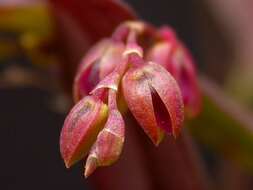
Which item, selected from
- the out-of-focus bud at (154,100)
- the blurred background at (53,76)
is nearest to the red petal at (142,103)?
the out-of-focus bud at (154,100)

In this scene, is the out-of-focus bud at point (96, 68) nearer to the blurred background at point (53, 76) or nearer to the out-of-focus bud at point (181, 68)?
the out-of-focus bud at point (181, 68)

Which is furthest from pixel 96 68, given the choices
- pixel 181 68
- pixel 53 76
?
pixel 53 76

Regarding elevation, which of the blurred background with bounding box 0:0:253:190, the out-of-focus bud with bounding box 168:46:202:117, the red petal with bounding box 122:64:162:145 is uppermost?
the red petal with bounding box 122:64:162:145

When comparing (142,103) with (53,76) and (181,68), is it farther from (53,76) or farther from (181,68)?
(53,76)

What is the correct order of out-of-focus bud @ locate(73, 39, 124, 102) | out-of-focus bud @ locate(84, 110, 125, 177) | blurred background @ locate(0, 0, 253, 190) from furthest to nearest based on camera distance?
blurred background @ locate(0, 0, 253, 190), out-of-focus bud @ locate(73, 39, 124, 102), out-of-focus bud @ locate(84, 110, 125, 177)

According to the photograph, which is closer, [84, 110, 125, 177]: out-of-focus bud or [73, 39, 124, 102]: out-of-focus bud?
[84, 110, 125, 177]: out-of-focus bud

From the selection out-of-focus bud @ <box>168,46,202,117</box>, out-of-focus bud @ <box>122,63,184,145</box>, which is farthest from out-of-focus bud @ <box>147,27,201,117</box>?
out-of-focus bud @ <box>122,63,184,145</box>

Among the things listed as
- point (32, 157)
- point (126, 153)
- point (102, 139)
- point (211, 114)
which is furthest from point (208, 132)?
point (32, 157)

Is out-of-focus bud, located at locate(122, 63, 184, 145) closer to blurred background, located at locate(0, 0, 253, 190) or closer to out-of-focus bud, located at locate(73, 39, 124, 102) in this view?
out-of-focus bud, located at locate(73, 39, 124, 102)
